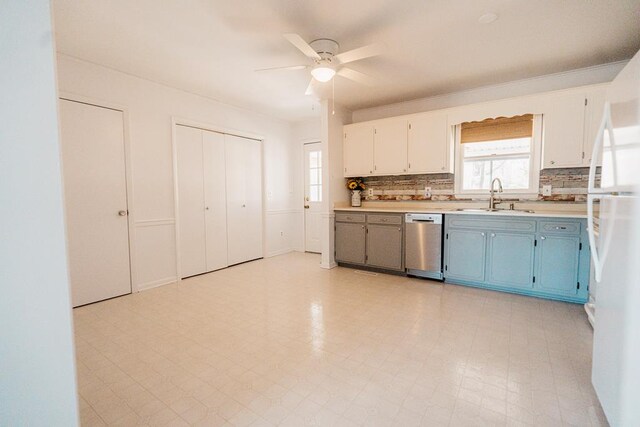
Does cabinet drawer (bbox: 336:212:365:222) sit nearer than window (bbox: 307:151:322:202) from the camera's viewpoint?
Yes

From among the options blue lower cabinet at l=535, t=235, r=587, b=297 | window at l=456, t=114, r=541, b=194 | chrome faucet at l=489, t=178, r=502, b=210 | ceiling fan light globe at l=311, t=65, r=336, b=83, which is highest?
ceiling fan light globe at l=311, t=65, r=336, b=83

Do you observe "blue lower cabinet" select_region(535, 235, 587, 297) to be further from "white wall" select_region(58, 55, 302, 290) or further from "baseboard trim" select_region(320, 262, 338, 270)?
"white wall" select_region(58, 55, 302, 290)

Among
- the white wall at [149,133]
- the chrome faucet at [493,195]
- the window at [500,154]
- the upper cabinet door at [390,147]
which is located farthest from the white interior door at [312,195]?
the chrome faucet at [493,195]

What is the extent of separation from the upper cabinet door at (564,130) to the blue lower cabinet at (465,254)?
1.14m

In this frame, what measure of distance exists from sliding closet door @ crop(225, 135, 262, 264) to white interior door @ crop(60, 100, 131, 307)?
1525 millimetres

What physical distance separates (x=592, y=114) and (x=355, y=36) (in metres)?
2.65

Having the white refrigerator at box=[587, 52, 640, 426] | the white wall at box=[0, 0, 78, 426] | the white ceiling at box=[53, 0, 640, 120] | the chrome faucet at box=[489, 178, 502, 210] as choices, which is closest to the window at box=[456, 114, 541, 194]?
the chrome faucet at box=[489, 178, 502, 210]

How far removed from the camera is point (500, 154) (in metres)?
3.74

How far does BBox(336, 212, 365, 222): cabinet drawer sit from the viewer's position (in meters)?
4.28

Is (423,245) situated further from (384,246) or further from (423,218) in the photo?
(384,246)

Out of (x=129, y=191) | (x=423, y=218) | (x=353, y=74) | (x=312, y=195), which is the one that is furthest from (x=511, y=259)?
(x=129, y=191)

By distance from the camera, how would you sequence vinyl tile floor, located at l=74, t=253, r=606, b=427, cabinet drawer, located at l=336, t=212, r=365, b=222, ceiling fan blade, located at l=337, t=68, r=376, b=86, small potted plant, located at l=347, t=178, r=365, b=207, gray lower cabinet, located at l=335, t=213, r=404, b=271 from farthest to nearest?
small potted plant, located at l=347, t=178, r=365, b=207, cabinet drawer, located at l=336, t=212, r=365, b=222, gray lower cabinet, located at l=335, t=213, r=404, b=271, ceiling fan blade, located at l=337, t=68, r=376, b=86, vinyl tile floor, located at l=74, t=253, r=606, b=427

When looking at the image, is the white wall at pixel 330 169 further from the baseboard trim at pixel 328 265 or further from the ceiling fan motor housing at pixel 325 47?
the ceiling fan motor housing at pixel 325 47

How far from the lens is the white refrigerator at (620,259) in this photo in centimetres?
112
